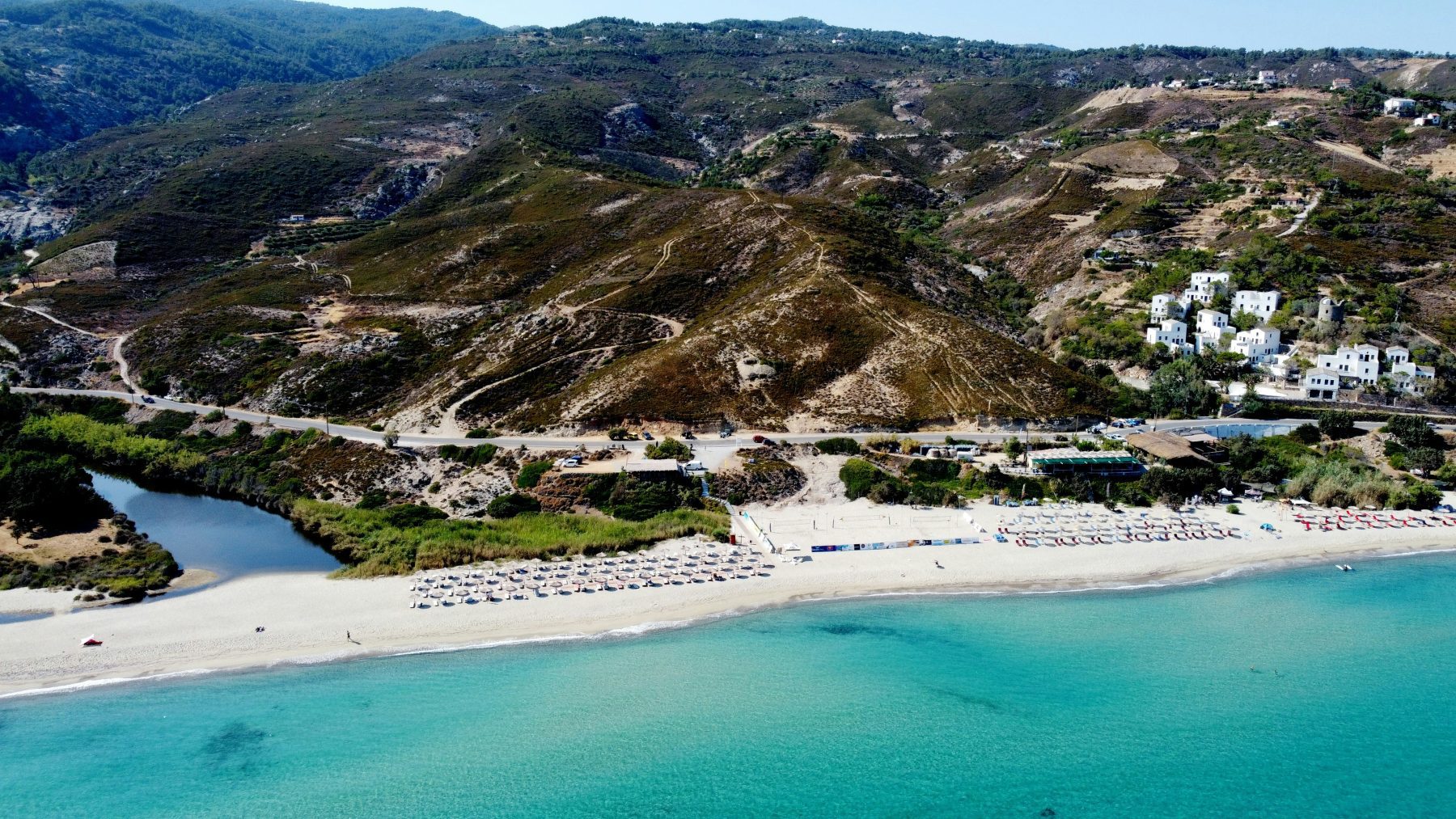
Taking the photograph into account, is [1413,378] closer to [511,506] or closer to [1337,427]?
[1337,427]

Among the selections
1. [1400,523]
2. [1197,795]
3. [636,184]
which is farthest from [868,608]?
[636,184]

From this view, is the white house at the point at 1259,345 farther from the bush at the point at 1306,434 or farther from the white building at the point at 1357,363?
the bush at the point at 1306,434

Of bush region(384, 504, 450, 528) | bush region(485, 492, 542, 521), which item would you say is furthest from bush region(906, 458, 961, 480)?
bush region(384, 504, 450, 528)

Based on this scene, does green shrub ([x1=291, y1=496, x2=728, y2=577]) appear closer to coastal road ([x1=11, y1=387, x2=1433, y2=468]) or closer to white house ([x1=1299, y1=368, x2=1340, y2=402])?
coastal road ([x1=11, y1=387, x2=1433, y2=468])

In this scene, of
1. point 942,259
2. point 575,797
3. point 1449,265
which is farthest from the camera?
point 942,259

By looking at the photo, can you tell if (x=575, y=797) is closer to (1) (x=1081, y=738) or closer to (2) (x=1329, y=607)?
(1) (x=1081, y=738)

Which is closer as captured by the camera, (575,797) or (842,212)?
(575,797)
